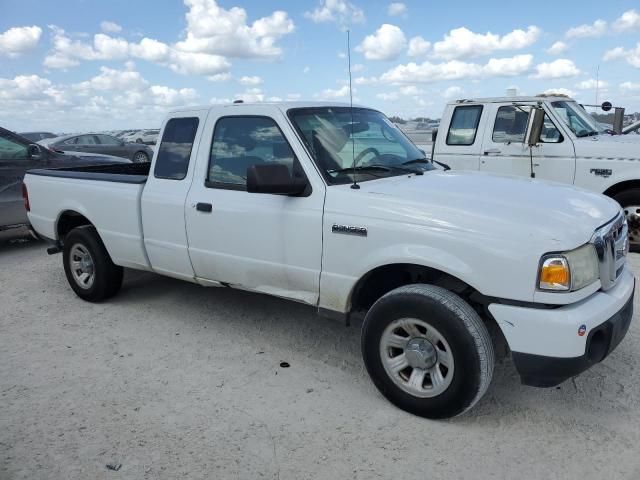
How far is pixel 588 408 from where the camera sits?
3.36 m

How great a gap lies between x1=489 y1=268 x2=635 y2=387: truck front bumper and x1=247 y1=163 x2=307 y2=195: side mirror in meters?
1.44

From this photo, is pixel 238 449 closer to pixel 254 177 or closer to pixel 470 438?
pixel 470 438

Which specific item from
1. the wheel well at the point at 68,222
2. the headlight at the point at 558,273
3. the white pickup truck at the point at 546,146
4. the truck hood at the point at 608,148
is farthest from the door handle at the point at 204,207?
the truck hood at the point at 608,148

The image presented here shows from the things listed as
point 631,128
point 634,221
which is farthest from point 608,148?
point 631,128

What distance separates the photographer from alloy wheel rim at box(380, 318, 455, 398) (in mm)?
3174

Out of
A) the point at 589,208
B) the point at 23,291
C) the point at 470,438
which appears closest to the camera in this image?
the point at 470,438

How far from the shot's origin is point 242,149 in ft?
13.7

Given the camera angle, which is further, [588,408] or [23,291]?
[23,291]

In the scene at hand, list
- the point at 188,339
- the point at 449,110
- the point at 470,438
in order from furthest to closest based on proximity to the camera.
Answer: the point at 449,110 < the point at 188,339 < the point at 470,438

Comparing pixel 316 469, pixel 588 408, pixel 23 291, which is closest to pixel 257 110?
pixel 316 469

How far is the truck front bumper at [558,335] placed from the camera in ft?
9.31

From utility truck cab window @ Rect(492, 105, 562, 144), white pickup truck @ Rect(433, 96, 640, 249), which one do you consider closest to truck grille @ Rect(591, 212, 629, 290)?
white pickup truck @ Rect(433, 96, 640, 249)

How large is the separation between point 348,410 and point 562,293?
1419mm

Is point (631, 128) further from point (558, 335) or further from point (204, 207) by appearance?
point (204, 207)
